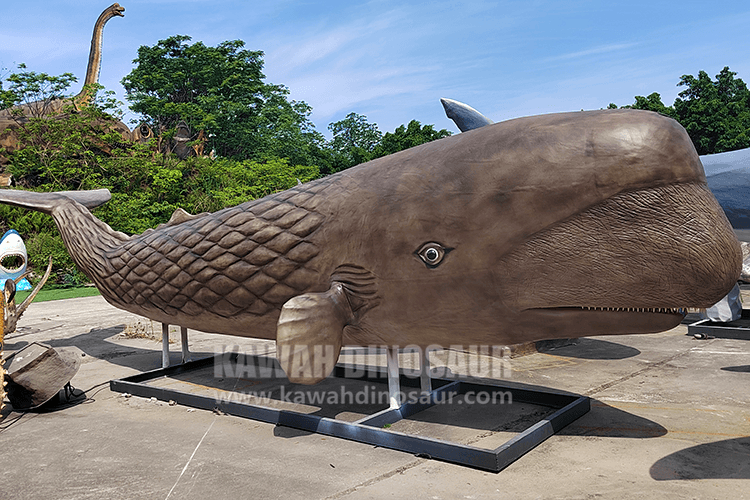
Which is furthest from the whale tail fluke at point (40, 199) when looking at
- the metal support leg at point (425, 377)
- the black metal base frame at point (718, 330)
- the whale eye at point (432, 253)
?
the black metal base frame at point (718, 330)

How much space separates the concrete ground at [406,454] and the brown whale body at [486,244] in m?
0.86

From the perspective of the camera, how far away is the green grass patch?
52.5 ft

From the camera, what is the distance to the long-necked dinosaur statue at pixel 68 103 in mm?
23828

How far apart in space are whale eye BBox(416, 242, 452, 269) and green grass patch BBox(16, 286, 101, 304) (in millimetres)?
14925

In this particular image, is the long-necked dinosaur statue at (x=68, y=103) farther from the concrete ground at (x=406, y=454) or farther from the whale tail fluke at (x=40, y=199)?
the concrete ground at (x=406, y=454)

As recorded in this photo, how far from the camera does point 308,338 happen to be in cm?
366

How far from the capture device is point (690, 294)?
296cm

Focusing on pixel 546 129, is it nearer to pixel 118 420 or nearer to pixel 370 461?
pixel 370 461

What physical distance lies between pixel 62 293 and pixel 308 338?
662 inches

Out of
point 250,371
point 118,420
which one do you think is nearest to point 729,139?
point 250,371

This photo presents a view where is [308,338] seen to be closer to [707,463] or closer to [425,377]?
[425,377]

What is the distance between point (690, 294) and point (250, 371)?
529 cm

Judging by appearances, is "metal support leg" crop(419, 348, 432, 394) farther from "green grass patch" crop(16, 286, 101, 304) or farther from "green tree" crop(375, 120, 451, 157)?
"green tree" crop(375, 120, 451, 157)

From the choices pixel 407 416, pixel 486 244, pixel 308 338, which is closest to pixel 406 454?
pixel 407 416
